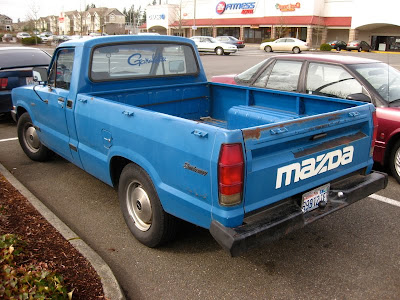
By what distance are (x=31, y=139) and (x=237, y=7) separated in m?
54.6

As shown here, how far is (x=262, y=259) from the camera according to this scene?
3490mm

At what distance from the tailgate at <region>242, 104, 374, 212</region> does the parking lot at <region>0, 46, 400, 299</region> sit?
2.45 feet

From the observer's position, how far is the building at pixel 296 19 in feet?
148

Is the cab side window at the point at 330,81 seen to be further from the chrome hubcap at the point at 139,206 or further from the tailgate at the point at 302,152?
the chrome hubcap at the point at 139,206

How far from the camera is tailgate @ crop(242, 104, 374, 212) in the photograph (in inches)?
108

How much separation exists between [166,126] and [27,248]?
1.56m

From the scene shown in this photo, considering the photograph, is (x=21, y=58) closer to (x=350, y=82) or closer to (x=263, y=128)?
(x=350, y=82)

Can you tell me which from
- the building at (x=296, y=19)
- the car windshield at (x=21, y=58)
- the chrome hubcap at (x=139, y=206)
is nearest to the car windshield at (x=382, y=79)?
the chrome hubcap at (x=139, y=206)

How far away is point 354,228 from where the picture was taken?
4.03 metres

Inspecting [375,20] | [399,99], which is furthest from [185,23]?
[399,99]

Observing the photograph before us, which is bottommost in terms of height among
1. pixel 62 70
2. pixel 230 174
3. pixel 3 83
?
pixel 230 174

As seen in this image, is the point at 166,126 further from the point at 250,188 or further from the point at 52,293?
the point at 52,293

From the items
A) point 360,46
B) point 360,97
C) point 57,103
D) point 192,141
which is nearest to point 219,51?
point 360,46

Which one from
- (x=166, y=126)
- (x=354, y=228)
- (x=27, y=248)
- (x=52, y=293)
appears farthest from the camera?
(x=354, y=228)
